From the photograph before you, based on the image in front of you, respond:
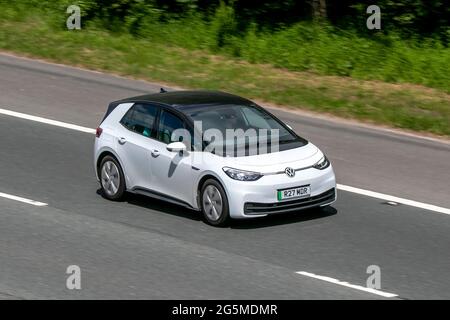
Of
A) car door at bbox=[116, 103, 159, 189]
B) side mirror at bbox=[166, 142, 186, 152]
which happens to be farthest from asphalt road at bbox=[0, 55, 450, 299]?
side mirror at bbox=[166, 142, 186, 152]

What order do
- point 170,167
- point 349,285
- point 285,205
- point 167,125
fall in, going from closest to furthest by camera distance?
point 349,285 → point 285,205 → point 170,167 → point 167,125

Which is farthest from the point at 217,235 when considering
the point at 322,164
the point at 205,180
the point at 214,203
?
the point at 322,164

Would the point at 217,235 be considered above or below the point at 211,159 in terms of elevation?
below

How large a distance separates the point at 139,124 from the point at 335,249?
3690 mm

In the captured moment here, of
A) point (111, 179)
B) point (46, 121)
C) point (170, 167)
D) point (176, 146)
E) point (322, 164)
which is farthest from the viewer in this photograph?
point (46, 121)

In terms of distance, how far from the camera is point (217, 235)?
14.8 metres

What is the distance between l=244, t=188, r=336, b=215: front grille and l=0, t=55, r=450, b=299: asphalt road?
27cm

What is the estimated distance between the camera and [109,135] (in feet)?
54.7

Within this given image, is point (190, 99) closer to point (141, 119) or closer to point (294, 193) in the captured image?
point (141, 119)

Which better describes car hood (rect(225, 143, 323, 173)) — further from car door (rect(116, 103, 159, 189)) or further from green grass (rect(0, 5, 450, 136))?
green grass (rect(0, 5, 450, 136))

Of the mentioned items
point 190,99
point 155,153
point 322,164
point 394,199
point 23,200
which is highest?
point 190,99

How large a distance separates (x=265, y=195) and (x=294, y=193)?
0.39 meters

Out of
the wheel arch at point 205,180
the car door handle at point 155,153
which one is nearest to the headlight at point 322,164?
the wheel arch at point 205,180

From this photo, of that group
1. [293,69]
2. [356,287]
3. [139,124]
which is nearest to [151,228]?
[139,124]
